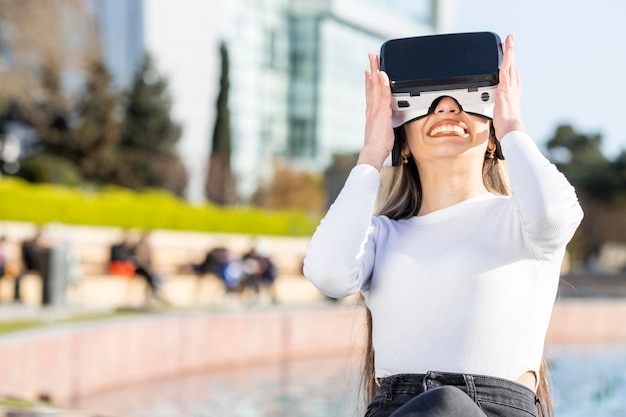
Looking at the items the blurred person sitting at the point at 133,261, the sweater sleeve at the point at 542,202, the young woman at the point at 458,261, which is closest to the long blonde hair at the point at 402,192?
the young woman at the point at 458,261

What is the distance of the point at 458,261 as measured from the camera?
268 centimetres

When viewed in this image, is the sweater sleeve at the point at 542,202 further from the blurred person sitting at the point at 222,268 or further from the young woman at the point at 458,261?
the blurred person sitting at the point at 222,268

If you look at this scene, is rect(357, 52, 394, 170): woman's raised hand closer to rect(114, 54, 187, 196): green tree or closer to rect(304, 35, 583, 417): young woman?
rect(304, 35, 583, 417): young woman

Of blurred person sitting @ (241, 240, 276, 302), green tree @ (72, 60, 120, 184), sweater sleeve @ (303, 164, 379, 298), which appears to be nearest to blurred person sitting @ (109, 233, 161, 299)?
blurred person sitting @ (241, 240, 276, 302)

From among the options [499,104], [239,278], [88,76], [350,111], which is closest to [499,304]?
[499,104]

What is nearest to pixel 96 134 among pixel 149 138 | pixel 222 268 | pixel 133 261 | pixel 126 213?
pixel 149 138

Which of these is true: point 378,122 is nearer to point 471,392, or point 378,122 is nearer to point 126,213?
point 471,392

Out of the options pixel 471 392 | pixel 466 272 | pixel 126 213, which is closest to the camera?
pixel 471 392

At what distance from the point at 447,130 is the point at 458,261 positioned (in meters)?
0.40

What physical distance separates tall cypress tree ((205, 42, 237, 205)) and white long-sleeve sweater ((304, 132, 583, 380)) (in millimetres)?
37163

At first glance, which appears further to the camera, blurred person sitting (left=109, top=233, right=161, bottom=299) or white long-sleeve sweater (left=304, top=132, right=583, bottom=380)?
blurred person sitting (left=109, top=233, right=161, bottom=299)

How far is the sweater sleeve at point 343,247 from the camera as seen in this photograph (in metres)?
2.69

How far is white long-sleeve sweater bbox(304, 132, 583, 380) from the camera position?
2.62m

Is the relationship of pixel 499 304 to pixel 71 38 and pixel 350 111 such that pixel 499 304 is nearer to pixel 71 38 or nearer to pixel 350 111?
pixel 71 38
